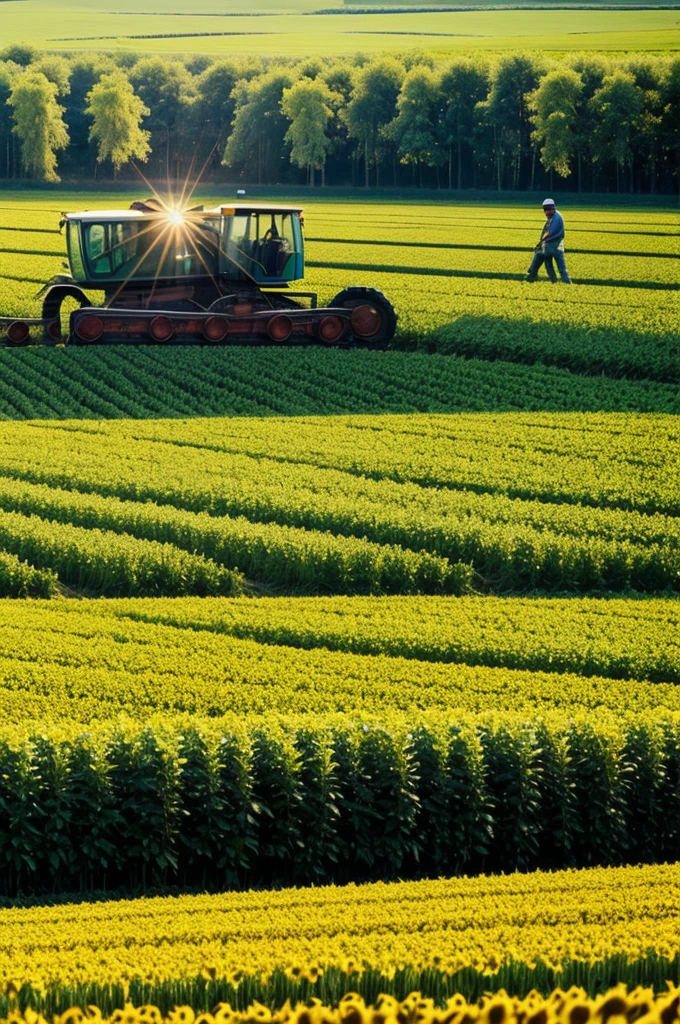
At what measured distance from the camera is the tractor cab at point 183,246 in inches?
1287

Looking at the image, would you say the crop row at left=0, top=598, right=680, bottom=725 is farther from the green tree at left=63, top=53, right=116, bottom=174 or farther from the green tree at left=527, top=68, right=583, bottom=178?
the green tree at left=63, top=53, right=116, bottom=174

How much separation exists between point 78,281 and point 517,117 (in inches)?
3209

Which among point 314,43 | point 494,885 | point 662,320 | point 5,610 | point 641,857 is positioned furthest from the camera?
point 314,43

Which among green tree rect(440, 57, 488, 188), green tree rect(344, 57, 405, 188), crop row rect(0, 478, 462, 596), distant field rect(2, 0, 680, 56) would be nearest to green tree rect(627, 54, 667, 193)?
green tree rect(440, 57, 488, 188)

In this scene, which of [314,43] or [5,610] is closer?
[5,610]

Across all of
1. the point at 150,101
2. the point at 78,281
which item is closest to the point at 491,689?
the point at 78,281

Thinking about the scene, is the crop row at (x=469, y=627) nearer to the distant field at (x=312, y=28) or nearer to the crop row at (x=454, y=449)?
the crop row at (x=454, y=449)

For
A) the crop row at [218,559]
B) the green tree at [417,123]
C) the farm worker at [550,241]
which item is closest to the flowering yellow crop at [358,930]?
the crop row at [218,559]

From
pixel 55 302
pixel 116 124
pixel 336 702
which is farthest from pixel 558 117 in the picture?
pixel 336 702

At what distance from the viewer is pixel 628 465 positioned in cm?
2431

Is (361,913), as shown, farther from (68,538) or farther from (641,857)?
(68,538)

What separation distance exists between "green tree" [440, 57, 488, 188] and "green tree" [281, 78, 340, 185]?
9300 mm

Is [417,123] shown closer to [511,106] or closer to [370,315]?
[511,106]

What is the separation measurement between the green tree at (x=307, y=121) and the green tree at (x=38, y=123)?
19651 mm
